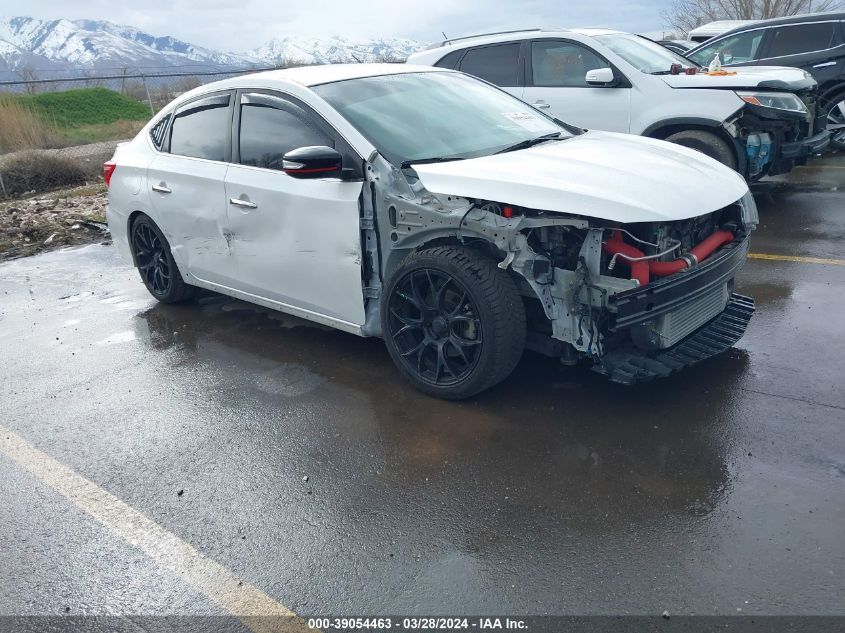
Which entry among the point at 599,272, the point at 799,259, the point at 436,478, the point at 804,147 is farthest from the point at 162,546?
the point at 804,147

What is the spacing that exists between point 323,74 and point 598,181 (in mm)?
2181

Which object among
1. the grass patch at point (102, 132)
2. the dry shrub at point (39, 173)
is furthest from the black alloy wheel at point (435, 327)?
the grass patch at point (102, 132)

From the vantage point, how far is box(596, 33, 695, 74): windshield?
800cm

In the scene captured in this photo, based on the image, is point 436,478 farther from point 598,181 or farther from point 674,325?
point 598,181

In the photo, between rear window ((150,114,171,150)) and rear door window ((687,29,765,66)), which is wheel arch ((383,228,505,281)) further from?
rear door window ((687,29,765,66))

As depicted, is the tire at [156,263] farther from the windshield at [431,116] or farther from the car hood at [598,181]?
the car hood at [598,181]

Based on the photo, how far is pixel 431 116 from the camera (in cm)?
465

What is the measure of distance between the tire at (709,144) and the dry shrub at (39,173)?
10497 millimetres

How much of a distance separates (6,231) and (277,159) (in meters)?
6.34

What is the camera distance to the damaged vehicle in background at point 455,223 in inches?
143

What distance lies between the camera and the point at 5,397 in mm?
4812

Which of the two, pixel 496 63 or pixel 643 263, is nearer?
pixel 643 263

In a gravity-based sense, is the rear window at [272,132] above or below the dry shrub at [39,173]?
above

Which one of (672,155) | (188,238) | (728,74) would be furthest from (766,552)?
(728,74)
